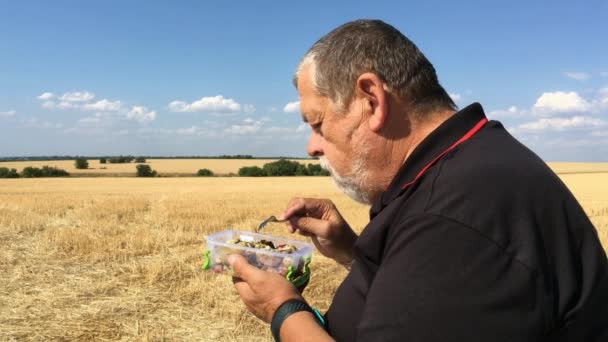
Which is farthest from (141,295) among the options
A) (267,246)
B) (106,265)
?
(267,246)

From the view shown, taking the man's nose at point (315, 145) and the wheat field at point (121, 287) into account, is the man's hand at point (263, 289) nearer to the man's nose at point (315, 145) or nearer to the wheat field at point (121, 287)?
the man's nose at point (315, 145)

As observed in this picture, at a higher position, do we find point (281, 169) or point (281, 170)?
point (281, 169)

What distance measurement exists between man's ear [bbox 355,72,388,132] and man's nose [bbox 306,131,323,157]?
334 mm

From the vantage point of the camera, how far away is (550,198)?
54.3 inches

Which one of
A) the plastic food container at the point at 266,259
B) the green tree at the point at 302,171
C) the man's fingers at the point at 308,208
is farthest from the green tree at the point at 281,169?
the plastic food container at the point at 266,259

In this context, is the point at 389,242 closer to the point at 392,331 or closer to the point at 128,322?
the point at 392,331

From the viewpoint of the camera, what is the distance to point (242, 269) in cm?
218

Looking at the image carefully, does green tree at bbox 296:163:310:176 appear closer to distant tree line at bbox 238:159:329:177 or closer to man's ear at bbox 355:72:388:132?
distant tree line at bbox 238:159:329:177

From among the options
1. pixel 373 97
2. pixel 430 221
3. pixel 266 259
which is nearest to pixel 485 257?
pixel 430 221

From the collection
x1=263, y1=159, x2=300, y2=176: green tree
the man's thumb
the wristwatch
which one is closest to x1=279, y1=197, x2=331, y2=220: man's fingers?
the man's thumb

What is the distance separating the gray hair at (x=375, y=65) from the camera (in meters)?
1.70

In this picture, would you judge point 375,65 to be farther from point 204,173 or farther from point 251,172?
point 204,173

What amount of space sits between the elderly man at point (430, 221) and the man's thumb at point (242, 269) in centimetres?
5

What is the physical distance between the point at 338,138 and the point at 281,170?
66.9 metres
